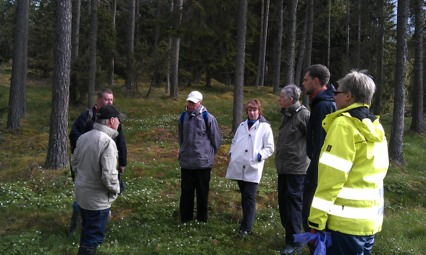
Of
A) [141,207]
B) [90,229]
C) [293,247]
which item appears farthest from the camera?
[141,207]

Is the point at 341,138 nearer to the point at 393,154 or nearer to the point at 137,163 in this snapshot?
the point at 137,163

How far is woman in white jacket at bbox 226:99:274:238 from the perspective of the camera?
639 cm

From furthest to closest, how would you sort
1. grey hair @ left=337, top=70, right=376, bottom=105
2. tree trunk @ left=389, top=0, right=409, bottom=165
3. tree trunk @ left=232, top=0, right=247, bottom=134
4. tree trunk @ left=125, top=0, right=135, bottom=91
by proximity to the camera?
tree trunk @ left=125, top=0, right=135, bottom=91, tree trunk @ left=232, top=0, right=247, bottom=134, tree trunk @ left=389, top=0, right=409, bottom=165, grey hair @ left=337, top=70, right=376, bottom=105

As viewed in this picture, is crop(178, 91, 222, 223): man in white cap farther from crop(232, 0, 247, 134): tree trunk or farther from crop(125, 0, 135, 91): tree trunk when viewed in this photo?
crop(125, 0, 135, 91): tree trunk

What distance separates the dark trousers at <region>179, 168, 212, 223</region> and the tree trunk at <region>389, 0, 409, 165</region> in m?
8.35

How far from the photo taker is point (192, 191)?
702cm

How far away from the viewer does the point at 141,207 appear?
7.69m

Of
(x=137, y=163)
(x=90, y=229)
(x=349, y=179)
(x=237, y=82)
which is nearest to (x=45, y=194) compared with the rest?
(x=137, y=163)

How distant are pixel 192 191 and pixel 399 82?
925 centimetres

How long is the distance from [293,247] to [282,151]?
1331 mm

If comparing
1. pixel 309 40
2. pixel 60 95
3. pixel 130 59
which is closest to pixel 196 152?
pixel 60 95

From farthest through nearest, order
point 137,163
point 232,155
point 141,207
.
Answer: point 137,163 < point 141,207 < point 232,155

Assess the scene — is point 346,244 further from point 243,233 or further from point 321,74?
point 243,233

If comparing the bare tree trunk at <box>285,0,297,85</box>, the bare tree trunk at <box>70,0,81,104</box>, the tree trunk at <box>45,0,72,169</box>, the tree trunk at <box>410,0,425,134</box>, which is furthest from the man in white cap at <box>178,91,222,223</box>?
the bare tree trunk at <box>70,0,81,104</box>
